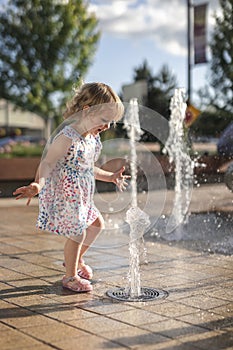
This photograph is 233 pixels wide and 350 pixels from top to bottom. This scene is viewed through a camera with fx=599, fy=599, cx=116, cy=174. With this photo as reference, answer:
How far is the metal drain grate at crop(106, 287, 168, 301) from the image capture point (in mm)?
3943

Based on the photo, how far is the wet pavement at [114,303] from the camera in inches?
122

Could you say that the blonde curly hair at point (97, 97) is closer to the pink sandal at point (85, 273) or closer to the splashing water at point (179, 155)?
the pink sandal at point (85, 273)

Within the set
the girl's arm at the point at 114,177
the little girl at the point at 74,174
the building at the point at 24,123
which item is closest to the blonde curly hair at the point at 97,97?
the little girl at the point at 74,174

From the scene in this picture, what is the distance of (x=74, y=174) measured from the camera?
419 centimetres

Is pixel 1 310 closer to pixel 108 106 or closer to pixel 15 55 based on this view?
pixel 108 106

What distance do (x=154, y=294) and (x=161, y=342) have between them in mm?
1001

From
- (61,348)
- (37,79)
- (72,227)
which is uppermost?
(37,79)

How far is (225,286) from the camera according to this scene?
4.30 m

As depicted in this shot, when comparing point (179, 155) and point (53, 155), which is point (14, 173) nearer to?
point (179, 155)

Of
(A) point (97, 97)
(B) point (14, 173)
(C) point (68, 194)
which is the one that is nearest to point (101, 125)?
(A) point (97, 97)

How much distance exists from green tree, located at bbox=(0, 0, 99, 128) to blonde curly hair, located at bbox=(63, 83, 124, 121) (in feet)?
59.9

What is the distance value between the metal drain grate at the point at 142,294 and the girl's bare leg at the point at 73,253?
0.30 meters

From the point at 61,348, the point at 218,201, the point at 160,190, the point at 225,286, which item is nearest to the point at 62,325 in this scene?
the point at 61,348

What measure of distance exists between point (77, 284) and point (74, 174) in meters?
0.76
